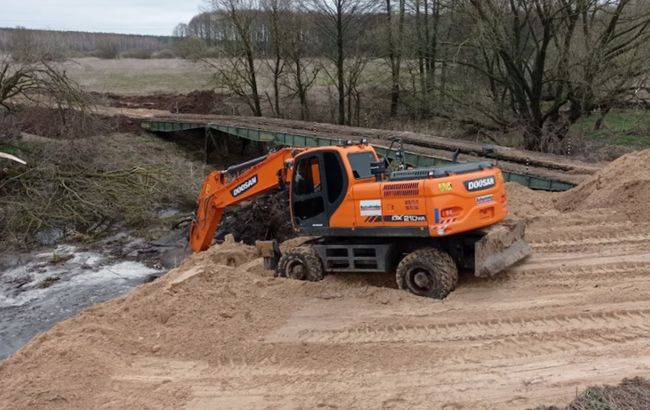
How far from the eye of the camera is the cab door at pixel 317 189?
8.92 metres

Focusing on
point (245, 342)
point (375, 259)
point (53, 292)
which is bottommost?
point (53, 292)

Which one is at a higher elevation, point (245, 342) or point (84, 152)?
point (84, 152)

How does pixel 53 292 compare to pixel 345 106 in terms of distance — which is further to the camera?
pixel 345 106

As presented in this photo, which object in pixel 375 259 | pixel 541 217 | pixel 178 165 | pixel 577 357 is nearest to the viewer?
pixel 577 357

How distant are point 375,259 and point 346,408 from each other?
3.16 metres

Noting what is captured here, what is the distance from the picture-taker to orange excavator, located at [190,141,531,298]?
26.6 ft

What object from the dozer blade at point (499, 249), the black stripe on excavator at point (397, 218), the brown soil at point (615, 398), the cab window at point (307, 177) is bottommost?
the brown soil at point (615, 398)

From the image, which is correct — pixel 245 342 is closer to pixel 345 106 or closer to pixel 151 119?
pixel 151 119

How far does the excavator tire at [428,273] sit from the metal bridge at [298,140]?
2.56 m

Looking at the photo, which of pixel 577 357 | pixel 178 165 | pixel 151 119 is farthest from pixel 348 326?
pixel 151 119

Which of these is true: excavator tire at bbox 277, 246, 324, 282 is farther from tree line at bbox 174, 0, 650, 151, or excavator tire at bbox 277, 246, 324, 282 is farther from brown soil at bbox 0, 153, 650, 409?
tree line at bbox 174, 0, 650, 151

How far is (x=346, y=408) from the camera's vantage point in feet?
19.4

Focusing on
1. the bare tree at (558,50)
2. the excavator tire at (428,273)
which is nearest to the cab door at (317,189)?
the excavator tire at (428,273)

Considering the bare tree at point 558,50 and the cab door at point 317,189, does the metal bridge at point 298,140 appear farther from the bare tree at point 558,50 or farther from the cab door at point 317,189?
the bare tree at point 558,50
